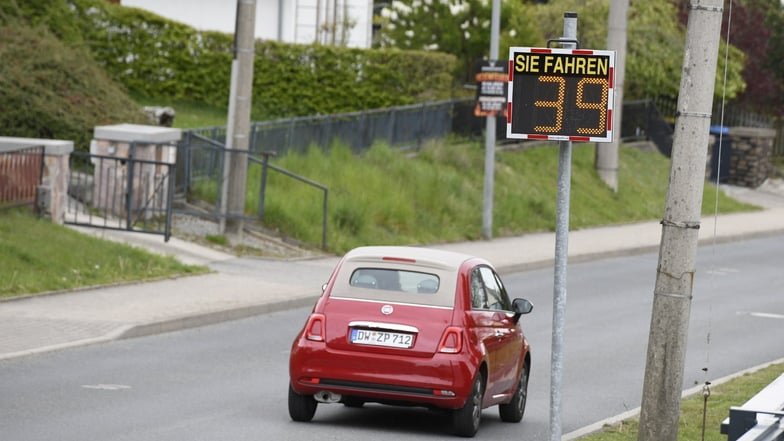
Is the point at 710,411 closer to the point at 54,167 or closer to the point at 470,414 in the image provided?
the point at 470,414

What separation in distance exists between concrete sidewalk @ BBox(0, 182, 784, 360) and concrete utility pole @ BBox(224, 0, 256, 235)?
3.95 ft

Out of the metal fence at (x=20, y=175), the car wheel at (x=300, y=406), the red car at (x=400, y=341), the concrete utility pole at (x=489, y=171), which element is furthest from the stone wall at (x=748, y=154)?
the car wheel at (x=300, y=406)

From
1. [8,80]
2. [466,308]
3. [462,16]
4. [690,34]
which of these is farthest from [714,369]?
[462,16]

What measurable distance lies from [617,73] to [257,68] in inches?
362

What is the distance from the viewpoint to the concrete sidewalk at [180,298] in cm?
1672

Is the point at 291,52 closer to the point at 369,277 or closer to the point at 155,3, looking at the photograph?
the point at 155,3

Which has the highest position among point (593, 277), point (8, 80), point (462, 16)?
point (462, 16)

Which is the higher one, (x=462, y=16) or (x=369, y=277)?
(x=462, y=16)

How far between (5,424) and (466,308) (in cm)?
367

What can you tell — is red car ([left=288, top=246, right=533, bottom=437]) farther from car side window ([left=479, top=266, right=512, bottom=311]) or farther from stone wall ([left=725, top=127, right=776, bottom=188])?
stone wall ([left=725, top=127, right=776, bottom=188])

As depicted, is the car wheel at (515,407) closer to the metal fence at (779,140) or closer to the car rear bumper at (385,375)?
the car rear bumper at (385,375)

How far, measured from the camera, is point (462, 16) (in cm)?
4419

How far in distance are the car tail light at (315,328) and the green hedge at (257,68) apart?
25854 millimetres

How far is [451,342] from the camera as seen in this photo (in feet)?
39.4
